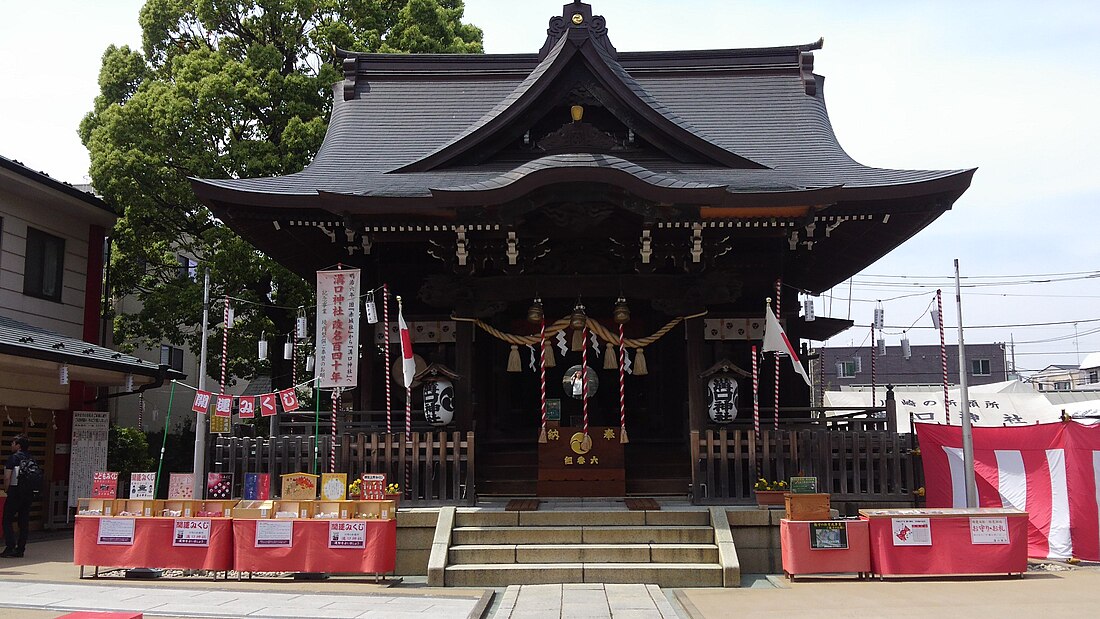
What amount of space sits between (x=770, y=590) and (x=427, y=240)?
699 centimetres

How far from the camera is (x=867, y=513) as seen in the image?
10.5 m

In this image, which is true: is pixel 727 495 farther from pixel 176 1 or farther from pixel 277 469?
pixel 176 1

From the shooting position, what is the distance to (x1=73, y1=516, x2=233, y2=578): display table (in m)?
10.6

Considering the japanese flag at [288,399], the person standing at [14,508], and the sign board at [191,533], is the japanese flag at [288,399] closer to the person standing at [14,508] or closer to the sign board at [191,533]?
the sign board at [191,533]

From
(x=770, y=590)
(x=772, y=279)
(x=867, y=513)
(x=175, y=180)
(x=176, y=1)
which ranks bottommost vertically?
(x=770, y=590)

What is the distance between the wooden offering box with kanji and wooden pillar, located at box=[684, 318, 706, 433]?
136 centimetres

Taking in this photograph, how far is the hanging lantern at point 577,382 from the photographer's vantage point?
1472 centimetres

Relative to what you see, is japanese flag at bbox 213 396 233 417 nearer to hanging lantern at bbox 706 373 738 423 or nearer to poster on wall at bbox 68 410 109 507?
poster on wall at bbox 68 410 109 507

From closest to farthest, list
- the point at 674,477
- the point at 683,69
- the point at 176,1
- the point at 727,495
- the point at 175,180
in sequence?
the point at 727,495
the point at 674,477
the point at 683,69
the point at 175,180
the point at 176,1

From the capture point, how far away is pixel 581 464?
13.4 m

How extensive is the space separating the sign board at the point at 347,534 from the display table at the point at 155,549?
136cm

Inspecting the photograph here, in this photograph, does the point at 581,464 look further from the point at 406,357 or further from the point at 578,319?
the point at 406,357

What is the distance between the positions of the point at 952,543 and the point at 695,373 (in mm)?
4199

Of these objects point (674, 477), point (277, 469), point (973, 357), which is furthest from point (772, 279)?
point (973, 357)
